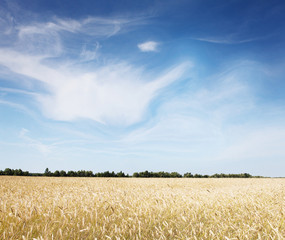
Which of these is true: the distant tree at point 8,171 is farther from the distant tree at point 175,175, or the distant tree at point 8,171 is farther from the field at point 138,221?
the field at point 138,221

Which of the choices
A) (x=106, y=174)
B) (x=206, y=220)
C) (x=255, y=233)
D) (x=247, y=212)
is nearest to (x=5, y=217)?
(x=206, y=220)

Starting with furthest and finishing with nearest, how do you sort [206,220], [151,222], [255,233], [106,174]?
1. [106,174]
2. [206,220]
3. [151,222]
4. [255,233]

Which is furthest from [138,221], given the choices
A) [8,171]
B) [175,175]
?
[8,171]

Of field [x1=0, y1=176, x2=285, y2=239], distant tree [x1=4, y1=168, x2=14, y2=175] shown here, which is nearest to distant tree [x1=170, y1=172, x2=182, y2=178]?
distant tree [x1=4, y1=168, x2=14, y2=175]

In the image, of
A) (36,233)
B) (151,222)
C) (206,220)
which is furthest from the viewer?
(206,220)

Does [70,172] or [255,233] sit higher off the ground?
[70,172]

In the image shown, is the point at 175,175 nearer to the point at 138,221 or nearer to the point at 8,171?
the point at 8,171

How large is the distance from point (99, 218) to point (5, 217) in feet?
4.83

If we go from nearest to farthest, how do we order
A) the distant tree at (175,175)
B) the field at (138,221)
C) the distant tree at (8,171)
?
the field at (138,221) → the distant tree at (175,175) → the distant tree at (8,171)

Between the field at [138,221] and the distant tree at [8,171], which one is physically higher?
the distant tree at [8,171]

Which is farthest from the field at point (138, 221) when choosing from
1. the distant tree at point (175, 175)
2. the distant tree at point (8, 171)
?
the distant tree at point (8, 171)

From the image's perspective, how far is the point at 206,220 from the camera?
4086 mm

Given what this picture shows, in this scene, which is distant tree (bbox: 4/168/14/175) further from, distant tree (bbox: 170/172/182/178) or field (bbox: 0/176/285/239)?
field (bbox: 0/176/285/239)

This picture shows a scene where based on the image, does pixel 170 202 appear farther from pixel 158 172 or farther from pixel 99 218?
pixel 158 172
